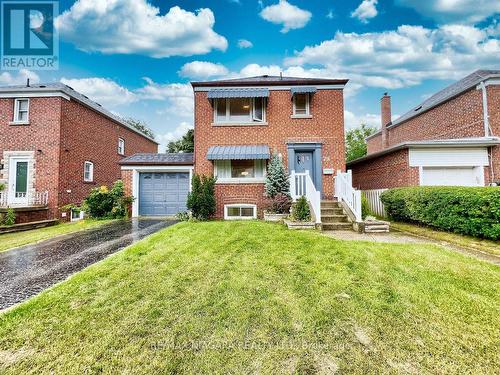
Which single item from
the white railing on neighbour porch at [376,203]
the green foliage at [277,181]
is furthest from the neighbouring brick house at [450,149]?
the green foliage at [277,181]

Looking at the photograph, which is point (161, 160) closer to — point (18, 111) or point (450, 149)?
point (18, 111)

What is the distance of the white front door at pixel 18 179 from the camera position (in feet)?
41.7

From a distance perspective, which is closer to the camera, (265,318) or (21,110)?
(265,318)

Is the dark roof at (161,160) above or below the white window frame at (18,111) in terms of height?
below

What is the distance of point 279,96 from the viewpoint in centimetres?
1195

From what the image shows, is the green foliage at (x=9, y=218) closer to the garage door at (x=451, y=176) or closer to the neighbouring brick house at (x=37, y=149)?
the neighbouring brick house at (x=37, y=149)

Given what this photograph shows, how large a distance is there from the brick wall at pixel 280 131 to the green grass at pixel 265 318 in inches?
284

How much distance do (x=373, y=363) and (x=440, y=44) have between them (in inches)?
966

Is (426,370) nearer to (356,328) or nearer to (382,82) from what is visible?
(356,328)

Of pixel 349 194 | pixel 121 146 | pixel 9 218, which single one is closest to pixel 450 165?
pixel 349 194

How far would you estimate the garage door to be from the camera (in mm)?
10742

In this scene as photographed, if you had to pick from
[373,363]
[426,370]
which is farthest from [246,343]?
[426,370]

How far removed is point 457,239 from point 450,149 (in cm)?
608

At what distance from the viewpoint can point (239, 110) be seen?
479 inches
